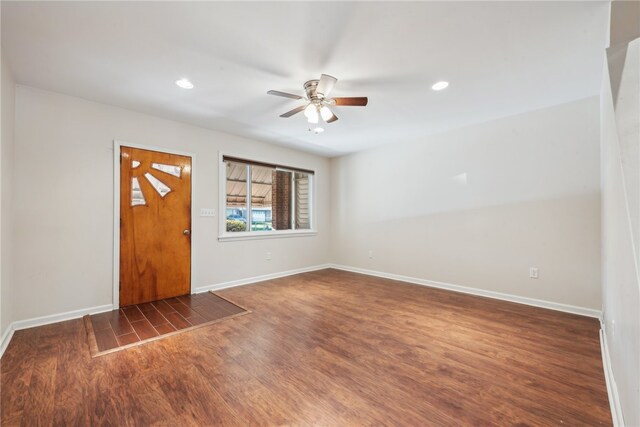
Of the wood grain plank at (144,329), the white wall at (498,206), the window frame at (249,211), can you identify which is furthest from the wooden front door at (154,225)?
the white wall at (498,206)

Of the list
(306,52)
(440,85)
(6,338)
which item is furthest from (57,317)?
(440,85)

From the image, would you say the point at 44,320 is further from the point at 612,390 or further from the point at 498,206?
the point at 498,206

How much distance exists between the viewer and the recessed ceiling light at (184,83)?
103 inches

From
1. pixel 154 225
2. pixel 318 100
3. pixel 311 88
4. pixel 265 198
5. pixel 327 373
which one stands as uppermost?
pixel 311 88

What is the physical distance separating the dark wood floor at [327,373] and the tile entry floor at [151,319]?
0.13m

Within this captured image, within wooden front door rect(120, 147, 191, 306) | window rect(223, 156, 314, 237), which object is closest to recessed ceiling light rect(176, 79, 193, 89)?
wooden front door rect(120, 147, 191, 306)

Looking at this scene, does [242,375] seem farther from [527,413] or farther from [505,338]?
[505,338]

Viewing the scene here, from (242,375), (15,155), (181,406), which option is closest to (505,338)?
(242,375)

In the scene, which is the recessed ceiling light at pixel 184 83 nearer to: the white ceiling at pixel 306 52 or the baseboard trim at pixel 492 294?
the white ceiling at pixel 306 52

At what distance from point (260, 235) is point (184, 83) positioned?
2716 millimetres

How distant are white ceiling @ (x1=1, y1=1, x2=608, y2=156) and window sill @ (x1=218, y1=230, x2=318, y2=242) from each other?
1.97 m

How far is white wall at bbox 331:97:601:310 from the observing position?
3.06m

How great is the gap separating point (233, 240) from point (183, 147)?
164 centimetres

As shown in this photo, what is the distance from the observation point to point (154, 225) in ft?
11.6
